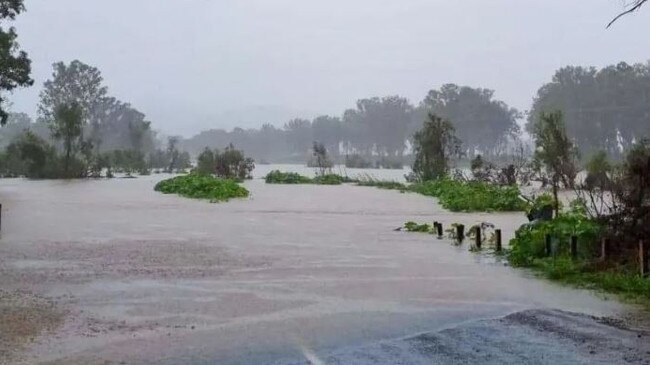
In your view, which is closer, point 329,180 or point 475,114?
point 329,180

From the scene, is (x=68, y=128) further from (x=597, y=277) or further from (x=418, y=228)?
(x=597, y=277)

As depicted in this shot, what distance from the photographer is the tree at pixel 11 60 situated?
106 ft

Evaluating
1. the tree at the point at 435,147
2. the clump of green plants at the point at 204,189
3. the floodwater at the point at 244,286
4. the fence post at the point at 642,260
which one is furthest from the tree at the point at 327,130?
the fence post at the point at 642,260

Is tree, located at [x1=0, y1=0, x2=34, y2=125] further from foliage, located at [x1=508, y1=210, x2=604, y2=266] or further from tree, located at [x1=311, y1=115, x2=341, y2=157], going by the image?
tree, located at [x1=311, y1=115, x2=341, y2=157]

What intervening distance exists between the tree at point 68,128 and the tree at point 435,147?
21.4 metres

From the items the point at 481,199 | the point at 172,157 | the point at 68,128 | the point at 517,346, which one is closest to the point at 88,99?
the point at 172,157

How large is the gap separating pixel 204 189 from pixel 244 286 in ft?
64.3

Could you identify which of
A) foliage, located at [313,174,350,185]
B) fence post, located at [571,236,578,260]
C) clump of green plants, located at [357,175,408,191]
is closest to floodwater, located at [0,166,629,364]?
fence post, located at [571,236,578,260]

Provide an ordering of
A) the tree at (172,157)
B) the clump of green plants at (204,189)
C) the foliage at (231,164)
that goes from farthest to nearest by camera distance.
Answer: the tree at (172,157), the foliage at (231,164), the clump of green plants at (204,189)

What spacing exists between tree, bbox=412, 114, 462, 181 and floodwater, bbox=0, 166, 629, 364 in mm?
17148

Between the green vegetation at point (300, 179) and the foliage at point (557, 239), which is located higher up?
the green vegetation at point (300, 179)

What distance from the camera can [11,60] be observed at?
109 feet

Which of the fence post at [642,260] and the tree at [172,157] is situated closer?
the fence post at [642,260]

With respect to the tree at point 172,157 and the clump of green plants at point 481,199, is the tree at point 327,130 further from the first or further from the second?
the clump of green plants at point 481,199
